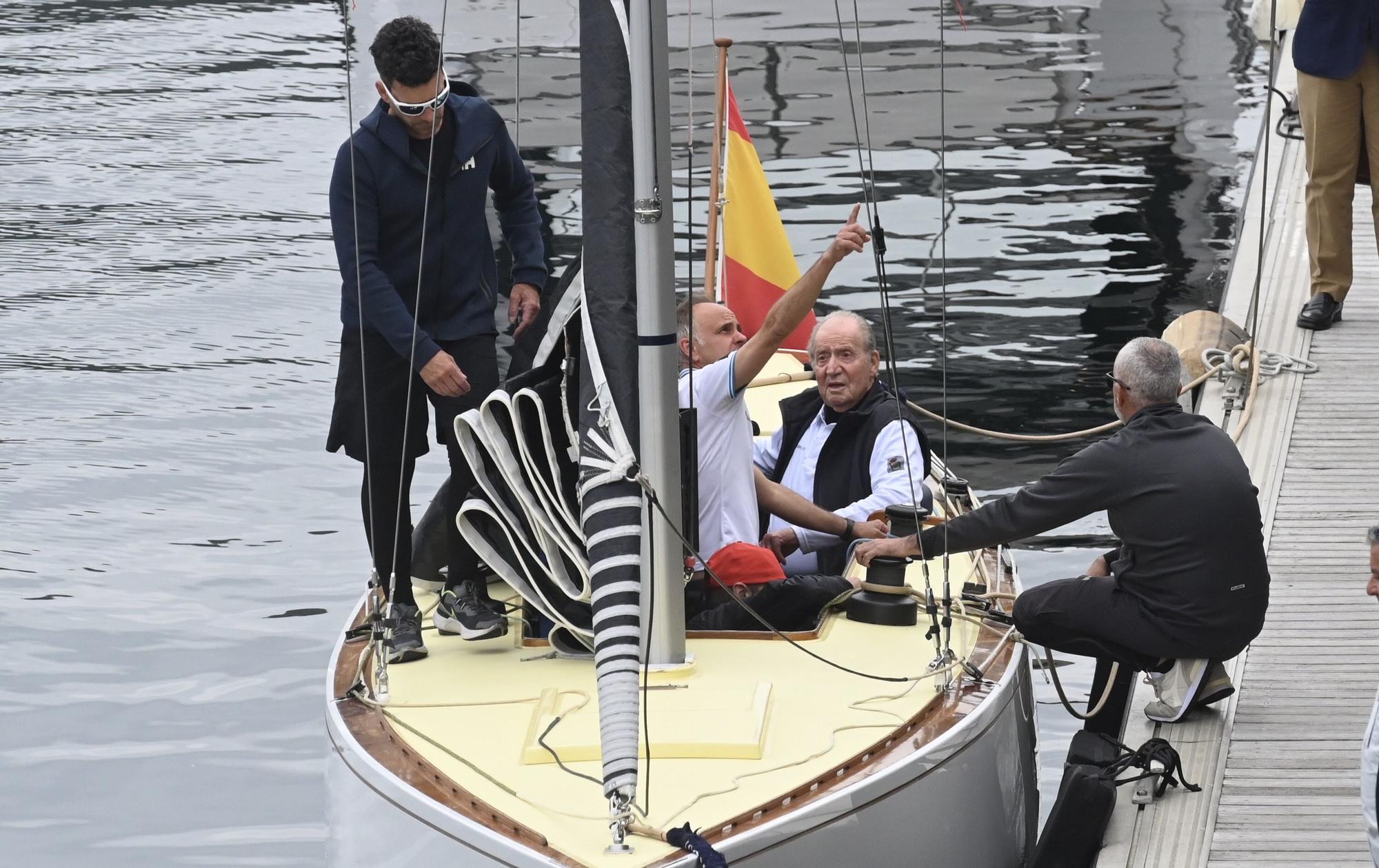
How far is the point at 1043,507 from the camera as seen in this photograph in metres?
4.38

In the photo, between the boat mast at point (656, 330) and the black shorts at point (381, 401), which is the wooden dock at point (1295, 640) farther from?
the black shorts at point (381, 401)

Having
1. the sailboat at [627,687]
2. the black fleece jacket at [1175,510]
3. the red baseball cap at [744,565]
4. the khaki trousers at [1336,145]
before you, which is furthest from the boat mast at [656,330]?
the khaki trousers at [1336,145]

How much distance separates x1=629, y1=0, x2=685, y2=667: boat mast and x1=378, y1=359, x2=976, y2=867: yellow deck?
17 centimetres

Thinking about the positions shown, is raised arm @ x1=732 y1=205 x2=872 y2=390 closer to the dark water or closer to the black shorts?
the black shorts

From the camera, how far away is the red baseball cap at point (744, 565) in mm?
4391

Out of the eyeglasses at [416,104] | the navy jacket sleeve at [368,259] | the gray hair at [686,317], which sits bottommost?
the gray hair at [686,317]

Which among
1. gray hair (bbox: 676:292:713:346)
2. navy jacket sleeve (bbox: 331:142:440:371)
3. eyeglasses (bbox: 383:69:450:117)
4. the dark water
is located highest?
eyeglasses (bbox: 383:69:450:117)

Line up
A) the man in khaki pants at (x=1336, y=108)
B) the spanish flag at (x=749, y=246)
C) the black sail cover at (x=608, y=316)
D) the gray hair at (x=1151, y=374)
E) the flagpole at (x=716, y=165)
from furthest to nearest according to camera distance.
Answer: the spanish flag at (x=749, y=246), the flagpole at (x=716, y=165), the man in khaki pants at (x=1336, y=108), the gray hair at (x=1151, y=374), the black sail cover at (x=608, y=316)

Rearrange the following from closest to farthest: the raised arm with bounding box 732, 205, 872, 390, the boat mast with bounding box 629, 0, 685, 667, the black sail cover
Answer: the black sail cover
the boat mast with bounding box 629, 0, 685, 667
the raised arm with bounding box 732, 205, 872, 390

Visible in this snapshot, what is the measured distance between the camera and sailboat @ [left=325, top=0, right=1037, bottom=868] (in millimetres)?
3312

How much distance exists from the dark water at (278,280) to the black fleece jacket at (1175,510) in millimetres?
2226

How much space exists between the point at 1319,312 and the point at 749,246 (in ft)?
8.40

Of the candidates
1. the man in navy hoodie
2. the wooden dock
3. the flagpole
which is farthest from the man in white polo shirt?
the flagpole

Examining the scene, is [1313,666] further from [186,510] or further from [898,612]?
[186,510]
